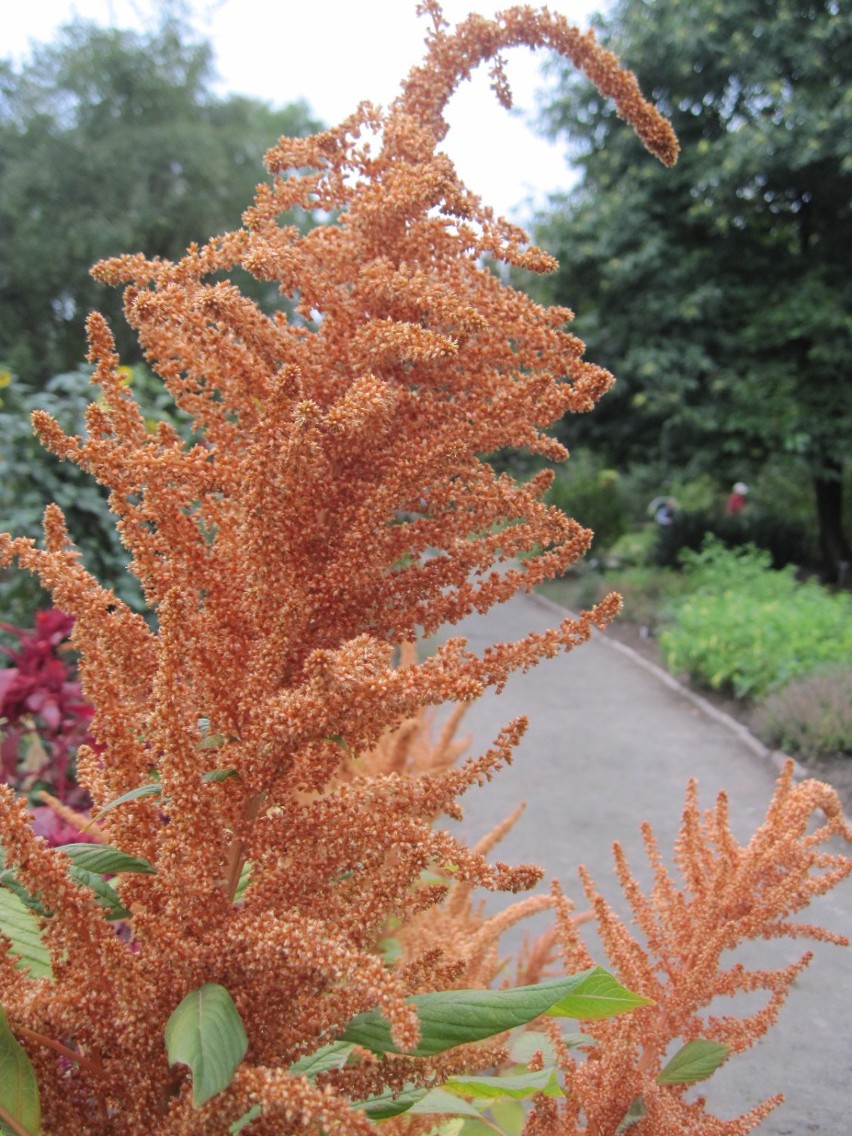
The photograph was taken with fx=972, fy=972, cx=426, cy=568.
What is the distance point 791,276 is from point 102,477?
1433cm

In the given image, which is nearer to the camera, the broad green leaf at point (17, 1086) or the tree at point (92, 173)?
the broad green leaf at point (17, 1086)

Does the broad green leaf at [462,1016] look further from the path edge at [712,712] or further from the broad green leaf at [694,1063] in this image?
the path edge at [712,712]

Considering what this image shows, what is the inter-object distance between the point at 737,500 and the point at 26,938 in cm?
1875

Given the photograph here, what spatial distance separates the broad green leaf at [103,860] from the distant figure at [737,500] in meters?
17.9

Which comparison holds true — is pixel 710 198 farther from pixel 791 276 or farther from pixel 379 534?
pixel 379 534

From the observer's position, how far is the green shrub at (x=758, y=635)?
8828 millimetres

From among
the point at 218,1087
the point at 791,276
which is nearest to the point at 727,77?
the point at 791,276

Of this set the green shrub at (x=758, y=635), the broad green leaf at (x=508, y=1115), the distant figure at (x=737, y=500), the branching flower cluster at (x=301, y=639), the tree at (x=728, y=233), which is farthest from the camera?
the distant figure at (x=737, y=500)

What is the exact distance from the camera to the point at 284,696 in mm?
911

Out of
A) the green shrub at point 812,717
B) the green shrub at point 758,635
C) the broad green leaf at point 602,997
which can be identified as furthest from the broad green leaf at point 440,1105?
the green shrub at point 758,635

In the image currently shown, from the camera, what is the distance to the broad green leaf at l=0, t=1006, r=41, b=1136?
917 millimetres

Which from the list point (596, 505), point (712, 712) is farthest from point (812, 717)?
point (596, 505)

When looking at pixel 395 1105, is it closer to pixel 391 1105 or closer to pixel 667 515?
pixel 391 1105

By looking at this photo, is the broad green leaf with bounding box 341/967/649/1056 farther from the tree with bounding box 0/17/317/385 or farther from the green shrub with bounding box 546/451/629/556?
the tree with bounding box 0/17/317/385
